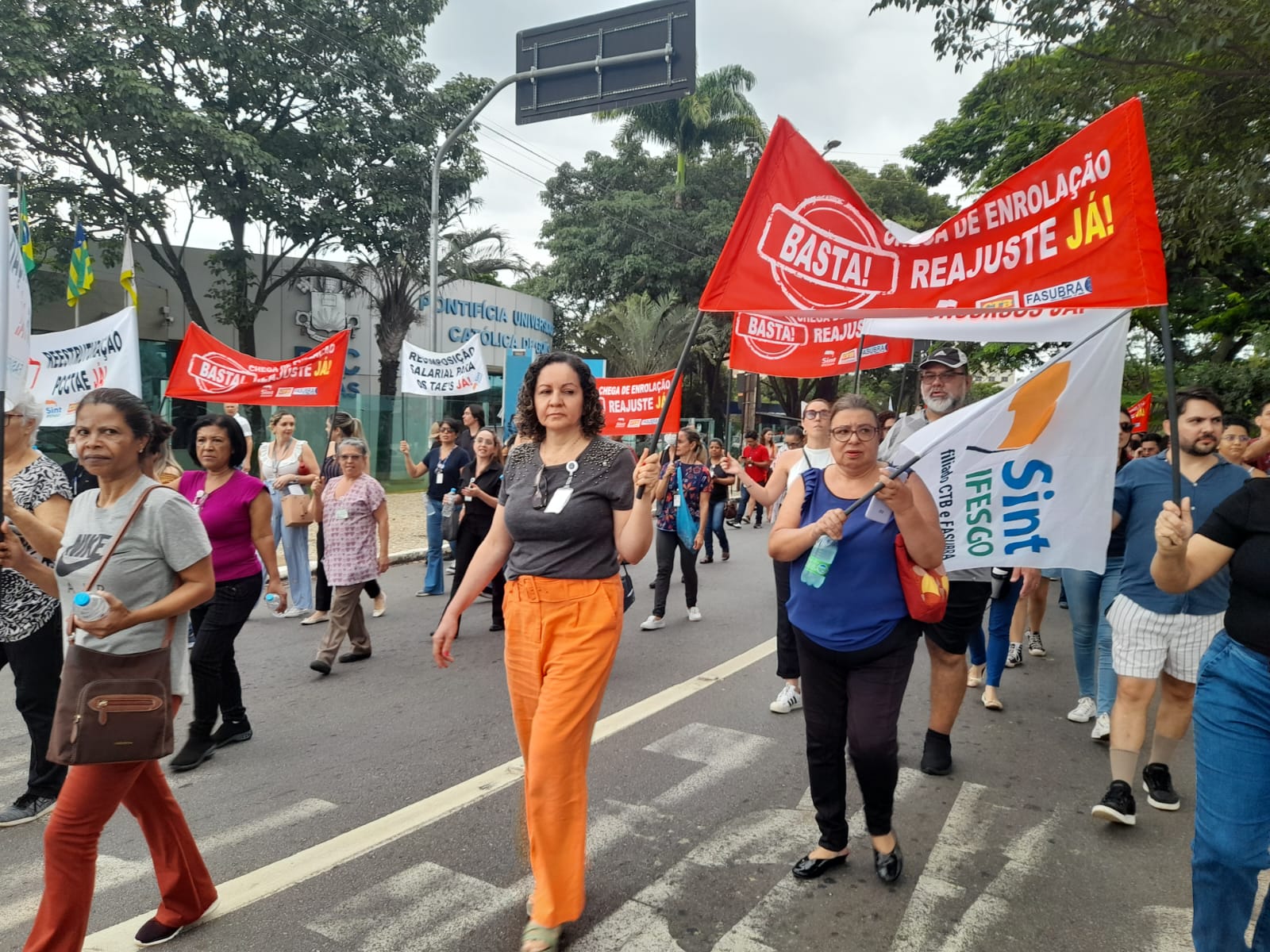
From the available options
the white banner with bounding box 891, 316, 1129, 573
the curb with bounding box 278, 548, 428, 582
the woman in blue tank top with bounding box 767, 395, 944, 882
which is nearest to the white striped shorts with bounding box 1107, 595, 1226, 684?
the white banner with bounding box 891, 316, 1129, 573

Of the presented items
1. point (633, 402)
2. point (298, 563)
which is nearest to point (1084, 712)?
point (633, 402)

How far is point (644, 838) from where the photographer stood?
145 inches

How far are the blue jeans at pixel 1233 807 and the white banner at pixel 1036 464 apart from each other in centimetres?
110

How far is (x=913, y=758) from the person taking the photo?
468 centimetres

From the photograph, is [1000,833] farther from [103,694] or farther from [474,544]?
[474,544]

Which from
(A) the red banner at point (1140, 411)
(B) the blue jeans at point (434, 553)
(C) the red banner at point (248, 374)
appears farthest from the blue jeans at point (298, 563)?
(A) the red banner at point (1140, 411)

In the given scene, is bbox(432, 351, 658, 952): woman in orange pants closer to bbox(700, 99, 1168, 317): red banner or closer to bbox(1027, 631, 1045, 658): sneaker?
bbox(700, 99, 1168, 317): red banner

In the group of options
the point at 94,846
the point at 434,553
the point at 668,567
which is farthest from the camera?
the point at 434,553

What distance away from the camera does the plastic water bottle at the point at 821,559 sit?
326cm

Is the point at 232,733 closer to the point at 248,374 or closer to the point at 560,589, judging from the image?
the point at 560,589

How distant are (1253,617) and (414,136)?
22313 millimetres

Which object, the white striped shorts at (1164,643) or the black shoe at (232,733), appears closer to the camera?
the white striped shorts at (1164,643)

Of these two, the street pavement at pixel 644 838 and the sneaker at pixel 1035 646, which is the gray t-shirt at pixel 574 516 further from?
the sneaker at pixel 1035 646

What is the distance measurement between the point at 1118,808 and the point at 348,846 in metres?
3.16
